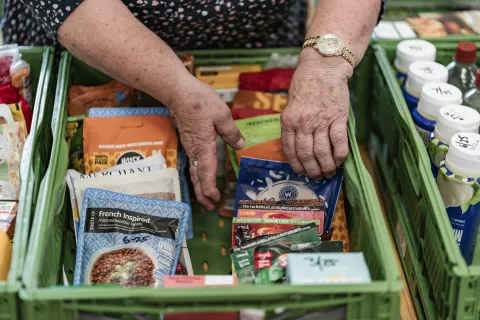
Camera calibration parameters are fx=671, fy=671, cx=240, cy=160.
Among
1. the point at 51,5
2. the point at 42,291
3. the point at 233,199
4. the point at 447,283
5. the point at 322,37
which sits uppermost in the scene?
the point at 51,5

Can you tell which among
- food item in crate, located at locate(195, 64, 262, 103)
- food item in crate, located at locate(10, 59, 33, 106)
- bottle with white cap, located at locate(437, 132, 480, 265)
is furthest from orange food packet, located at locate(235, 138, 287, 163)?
food item in crate, located at locate(10, 59, 33, 106)

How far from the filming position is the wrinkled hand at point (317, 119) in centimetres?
138

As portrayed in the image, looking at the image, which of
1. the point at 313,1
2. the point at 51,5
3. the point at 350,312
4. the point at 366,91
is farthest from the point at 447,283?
the point at 313,1

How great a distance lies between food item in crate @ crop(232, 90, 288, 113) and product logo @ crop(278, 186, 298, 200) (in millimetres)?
280

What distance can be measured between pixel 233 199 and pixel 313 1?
131 centimetres

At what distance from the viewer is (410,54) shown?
5.36 ft

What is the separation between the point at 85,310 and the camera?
1082 millimetres

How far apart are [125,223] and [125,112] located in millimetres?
330

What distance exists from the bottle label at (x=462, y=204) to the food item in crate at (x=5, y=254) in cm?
83

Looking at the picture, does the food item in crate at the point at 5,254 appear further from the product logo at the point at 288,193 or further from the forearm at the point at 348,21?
the forearm at the point at 348,21

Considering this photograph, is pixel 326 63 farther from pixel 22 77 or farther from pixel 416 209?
pixel 22 77

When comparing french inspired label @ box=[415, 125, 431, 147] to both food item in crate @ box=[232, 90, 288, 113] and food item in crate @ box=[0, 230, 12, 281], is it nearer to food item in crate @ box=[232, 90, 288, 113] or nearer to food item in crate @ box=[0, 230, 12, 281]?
food item in crate @ box=[232, 90, 288, 113]

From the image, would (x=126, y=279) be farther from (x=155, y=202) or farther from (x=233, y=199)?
(x=233, y=199)

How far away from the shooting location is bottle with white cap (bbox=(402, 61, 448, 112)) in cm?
153
